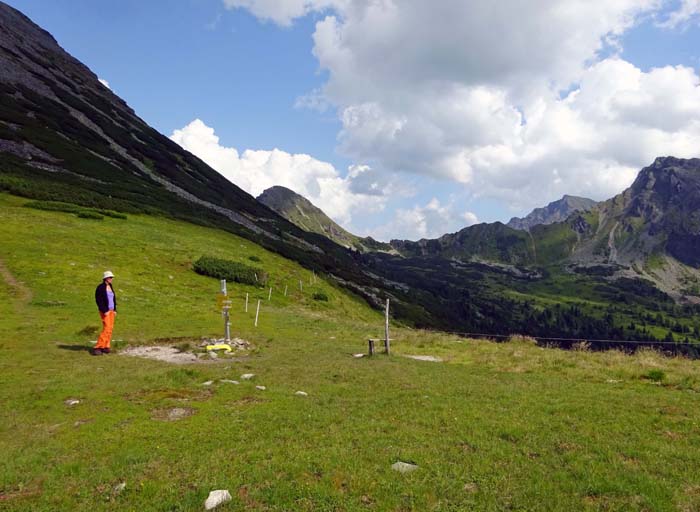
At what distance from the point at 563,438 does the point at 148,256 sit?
52.9 metres

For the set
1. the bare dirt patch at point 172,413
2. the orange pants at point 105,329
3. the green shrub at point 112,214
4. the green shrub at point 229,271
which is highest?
the green shrub at point 112,214

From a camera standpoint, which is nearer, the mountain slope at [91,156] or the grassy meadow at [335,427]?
the grassy meadow at [335,427]

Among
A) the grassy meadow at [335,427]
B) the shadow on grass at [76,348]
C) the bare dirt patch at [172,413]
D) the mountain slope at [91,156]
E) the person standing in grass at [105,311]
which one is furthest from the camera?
the mountain slope at [91,156]

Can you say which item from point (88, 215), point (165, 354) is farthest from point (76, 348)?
point (88, 215)

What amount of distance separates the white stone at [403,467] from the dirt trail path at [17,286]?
115 feet

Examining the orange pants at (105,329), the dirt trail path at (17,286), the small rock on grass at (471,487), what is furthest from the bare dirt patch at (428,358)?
the dirt trail path at (17,286)

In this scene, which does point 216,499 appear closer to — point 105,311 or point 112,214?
point 105,311

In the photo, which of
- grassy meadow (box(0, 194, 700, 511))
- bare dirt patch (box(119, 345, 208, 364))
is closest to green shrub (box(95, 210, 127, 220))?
grassy meadow (box(0, 194, 700, 511))

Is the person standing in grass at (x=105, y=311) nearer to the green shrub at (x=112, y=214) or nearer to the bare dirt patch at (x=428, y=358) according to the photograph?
the bare dirt patch at (x=428, y=358)

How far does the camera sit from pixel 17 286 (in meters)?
37.1

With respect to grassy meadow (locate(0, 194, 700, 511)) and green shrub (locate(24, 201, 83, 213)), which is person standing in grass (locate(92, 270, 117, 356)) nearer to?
grassy meadow (locate(0, 194, 700, 511))

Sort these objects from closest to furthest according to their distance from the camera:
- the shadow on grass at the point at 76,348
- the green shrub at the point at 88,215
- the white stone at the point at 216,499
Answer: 1. the white stone at the point at 216,499
2. the shadow on grass at the point at 76,348
3. the green shrub at the point at 88,215

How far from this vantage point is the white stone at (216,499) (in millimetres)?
9340

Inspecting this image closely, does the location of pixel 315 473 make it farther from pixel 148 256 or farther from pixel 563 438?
pixel 148 256
